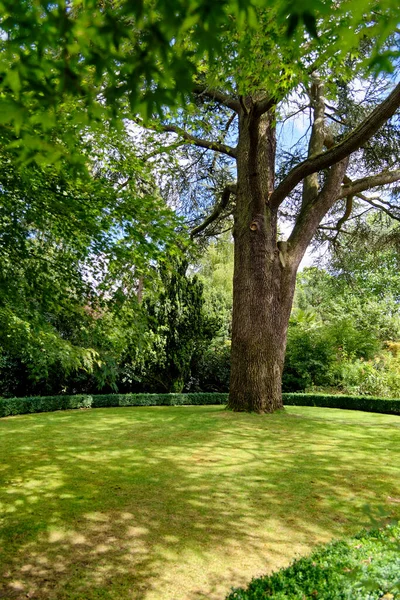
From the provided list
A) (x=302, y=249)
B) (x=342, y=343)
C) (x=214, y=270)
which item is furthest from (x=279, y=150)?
(x=214, y=270)

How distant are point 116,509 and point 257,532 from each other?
142 centimetres

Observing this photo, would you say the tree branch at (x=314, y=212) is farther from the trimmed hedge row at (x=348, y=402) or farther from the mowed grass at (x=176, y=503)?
the trimmed hedge row at (x=348, y=402)

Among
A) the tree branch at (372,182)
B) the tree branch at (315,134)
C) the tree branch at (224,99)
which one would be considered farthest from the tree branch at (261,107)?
the tree branch at (372,182)

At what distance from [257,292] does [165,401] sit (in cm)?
582

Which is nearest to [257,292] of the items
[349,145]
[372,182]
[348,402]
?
[349,145]

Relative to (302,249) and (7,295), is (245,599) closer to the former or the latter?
(7,295)

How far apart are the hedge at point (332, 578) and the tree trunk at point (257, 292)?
7.70 meters

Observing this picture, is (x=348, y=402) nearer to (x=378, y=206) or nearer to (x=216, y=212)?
(x=378, y=206)

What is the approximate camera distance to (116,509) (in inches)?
188

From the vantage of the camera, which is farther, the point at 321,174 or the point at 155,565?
the point at 321,174

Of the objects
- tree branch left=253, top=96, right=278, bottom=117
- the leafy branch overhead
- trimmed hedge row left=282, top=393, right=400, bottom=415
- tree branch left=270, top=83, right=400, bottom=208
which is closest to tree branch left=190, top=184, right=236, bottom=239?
tree branch left=270, top=83, right=400, bottom=208

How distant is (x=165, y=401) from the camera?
15.3 meters

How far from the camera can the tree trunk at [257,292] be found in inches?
431

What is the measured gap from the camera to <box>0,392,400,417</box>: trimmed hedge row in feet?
43.2
